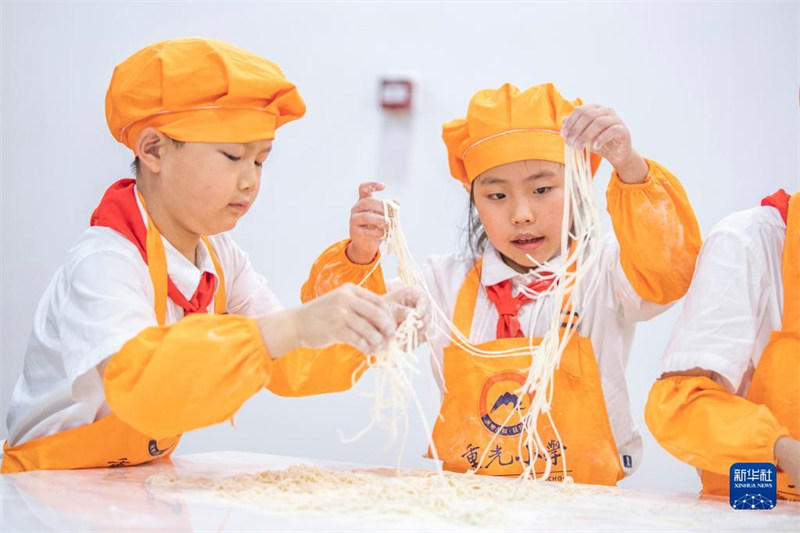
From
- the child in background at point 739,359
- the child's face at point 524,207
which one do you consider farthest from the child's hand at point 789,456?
the child's face at point 524,207

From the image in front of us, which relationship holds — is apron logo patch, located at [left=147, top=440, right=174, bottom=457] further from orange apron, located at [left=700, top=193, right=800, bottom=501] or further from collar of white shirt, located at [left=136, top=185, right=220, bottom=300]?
orange apron, located at [left=700, top=193, right=800, bottom=501]

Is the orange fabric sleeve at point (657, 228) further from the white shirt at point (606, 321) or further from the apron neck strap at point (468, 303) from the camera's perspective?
the apron neck strap at point (468, 303)

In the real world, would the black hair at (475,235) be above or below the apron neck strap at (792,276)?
above

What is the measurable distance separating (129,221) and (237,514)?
574mm

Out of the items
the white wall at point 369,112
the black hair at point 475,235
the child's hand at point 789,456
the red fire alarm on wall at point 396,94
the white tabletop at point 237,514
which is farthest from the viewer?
the red fire alarm on wall at point 396,94

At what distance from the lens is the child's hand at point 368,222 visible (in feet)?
5.22

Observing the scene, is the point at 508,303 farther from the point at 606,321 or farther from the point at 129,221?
the point at 129,221

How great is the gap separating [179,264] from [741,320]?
935 mm

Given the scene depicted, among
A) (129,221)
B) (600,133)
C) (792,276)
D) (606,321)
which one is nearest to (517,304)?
(606,321)

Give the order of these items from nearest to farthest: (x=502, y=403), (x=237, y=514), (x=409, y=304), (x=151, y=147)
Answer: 1. (x=237, y=514)
2. (x=409, y=304)
3. (x=151, y=147)
4. (x=502, y=403)

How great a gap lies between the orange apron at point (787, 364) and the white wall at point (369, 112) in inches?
42.1

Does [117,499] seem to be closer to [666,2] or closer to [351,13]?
[351,13]

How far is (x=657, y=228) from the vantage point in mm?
1400

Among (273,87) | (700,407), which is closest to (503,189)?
(273,87)
